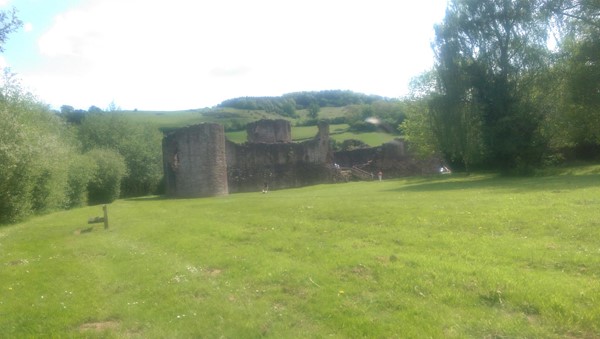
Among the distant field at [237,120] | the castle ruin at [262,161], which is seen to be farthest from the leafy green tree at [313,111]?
the castle ruin at [262,161]

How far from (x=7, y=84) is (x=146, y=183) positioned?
81.9 ft

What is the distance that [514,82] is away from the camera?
33281 millimetres

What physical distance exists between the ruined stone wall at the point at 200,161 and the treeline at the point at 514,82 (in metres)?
14.5

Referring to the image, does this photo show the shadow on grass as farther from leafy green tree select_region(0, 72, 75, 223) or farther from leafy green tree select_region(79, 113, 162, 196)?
leafy green tree select_region(79, 113, 162, 196)

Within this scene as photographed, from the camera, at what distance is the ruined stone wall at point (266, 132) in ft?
189

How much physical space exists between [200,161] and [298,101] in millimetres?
88304

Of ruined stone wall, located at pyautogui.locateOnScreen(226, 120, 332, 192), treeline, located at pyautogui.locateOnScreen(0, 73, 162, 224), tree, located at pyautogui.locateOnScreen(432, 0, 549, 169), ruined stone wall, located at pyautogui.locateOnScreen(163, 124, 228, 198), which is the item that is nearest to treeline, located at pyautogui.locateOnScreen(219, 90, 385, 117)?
treeline, located at pyautogui.locateOnScreen(0, 73, 162, 224)

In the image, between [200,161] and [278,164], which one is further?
[278,164]

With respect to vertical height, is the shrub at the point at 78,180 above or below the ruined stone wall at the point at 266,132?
below

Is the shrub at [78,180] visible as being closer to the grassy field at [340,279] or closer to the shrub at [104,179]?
the shrub at [104,179]

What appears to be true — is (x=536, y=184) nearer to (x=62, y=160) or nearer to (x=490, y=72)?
(x=490, y=72)

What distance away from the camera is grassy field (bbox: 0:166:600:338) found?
6.96m

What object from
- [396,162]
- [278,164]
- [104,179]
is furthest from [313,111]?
[104,179]

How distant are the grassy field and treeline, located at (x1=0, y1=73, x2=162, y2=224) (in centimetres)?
1106
